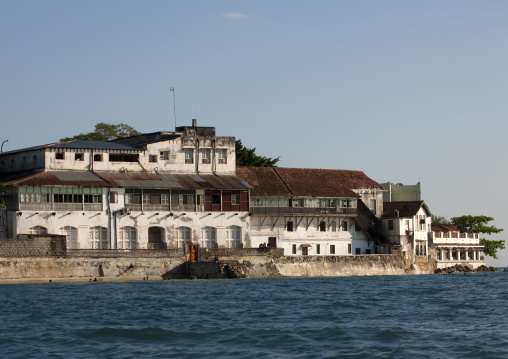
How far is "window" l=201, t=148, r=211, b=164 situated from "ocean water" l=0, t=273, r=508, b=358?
20.0m

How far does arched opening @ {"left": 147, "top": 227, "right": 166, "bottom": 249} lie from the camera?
70.6 m

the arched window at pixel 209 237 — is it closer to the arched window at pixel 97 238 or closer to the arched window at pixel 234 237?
the arched window at pixel 234 237

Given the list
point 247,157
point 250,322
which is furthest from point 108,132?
point 250,322

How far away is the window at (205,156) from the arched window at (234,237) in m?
5.56

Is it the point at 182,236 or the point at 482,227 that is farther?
the point at 482,227

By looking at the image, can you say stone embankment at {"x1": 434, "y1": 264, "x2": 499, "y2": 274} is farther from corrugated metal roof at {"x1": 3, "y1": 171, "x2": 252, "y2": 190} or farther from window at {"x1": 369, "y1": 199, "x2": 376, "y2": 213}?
corrugated metal roof at {"x1": 3, "y1": 171, "x2": 252, "y2": 190}

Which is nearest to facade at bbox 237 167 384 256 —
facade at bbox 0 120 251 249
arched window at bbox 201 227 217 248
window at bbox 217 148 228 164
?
window at bbox 217 148 228 164

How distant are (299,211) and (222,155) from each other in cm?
778

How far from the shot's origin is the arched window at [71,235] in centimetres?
6631

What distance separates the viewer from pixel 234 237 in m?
74.4

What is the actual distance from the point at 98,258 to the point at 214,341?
108 ft

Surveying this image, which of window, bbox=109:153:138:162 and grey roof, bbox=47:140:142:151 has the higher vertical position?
grey roof, bbox=47:140:142:151

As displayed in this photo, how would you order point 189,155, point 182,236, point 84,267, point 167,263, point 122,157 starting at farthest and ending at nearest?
point 189,155 < point 122,157 < point 182,236 < point 167,263 < point 84,267

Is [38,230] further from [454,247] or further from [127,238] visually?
[454,247]
